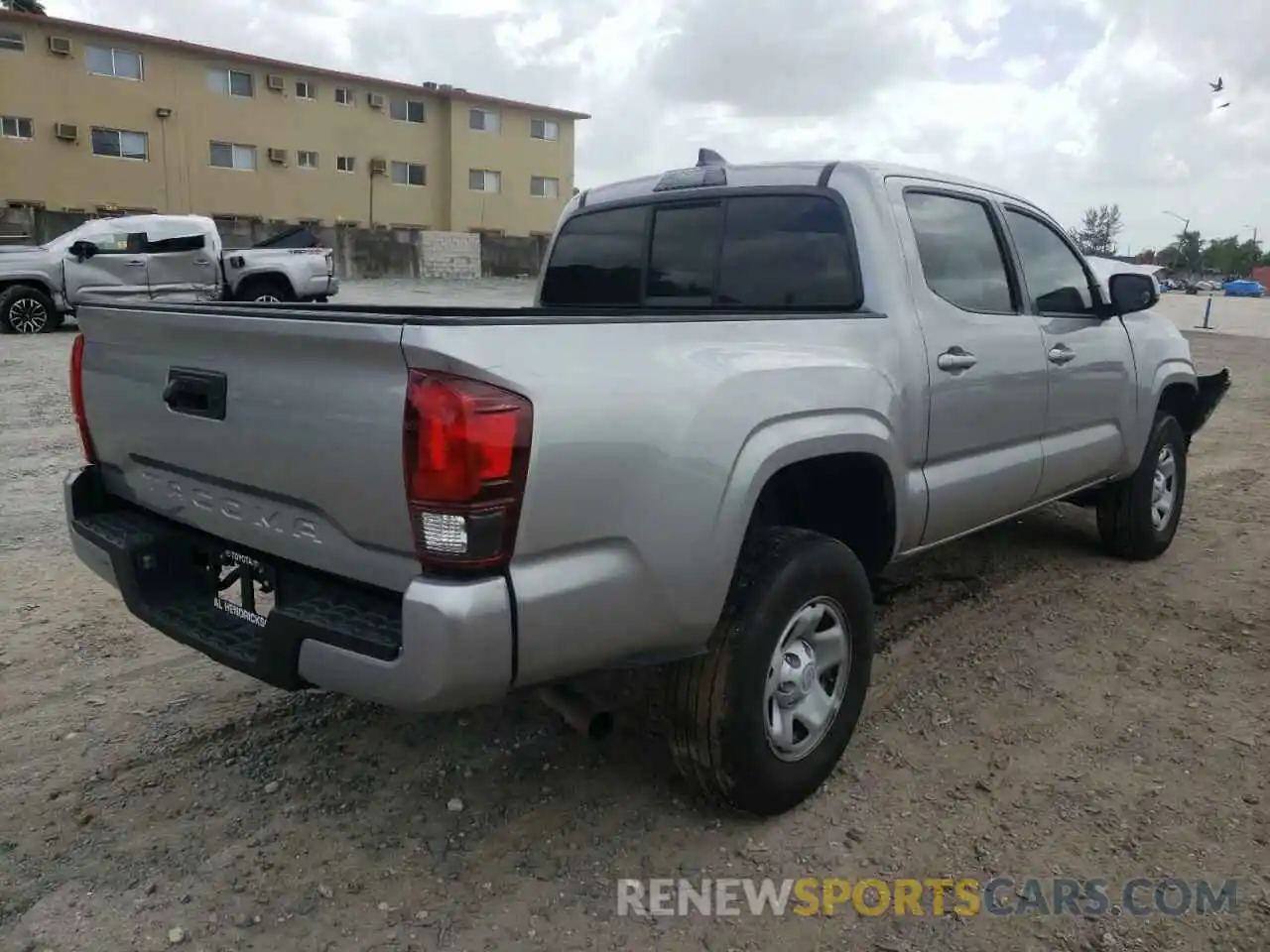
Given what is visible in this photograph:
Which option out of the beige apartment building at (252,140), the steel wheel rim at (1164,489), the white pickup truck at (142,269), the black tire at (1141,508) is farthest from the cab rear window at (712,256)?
the beige apartment building at (252,140)

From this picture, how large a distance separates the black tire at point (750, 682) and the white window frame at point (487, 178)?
38196mm

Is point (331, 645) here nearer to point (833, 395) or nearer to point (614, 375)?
point (614, 375)

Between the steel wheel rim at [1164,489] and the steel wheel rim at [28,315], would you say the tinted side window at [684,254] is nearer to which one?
the steel wheel rim at [1164,489]

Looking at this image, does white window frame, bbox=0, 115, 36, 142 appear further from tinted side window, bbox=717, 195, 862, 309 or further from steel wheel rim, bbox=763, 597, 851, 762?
steel wheel rim, bbox=763, 597, 851, 762

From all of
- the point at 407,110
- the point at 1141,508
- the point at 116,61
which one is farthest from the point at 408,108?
the point at 1141,508

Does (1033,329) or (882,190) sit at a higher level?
(882,190)

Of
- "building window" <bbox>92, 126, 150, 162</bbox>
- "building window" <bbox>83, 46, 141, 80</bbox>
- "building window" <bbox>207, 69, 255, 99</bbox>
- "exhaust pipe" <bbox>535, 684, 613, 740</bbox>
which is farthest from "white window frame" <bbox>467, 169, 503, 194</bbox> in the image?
"exhaust pipe" <bbox>535, 684, 613, 740</bbox>

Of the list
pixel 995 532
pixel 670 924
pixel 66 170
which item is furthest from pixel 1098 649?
pixel 66 170

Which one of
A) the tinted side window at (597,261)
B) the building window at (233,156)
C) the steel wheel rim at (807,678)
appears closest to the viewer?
the steel wheel rim at (807,678)

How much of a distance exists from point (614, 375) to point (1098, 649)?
298 cm

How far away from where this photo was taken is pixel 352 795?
304 centimetres

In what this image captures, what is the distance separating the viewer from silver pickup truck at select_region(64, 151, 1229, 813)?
215cm

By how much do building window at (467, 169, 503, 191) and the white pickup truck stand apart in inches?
852

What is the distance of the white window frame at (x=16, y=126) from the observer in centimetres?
2914
